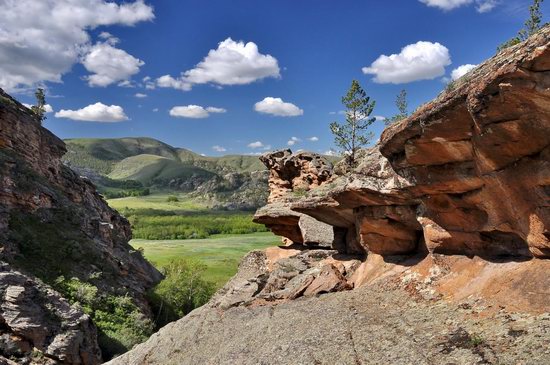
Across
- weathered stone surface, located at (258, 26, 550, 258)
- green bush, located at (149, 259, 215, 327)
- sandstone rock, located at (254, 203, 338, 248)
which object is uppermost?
weathered stone surface, located at (258, 26, 550, 258)

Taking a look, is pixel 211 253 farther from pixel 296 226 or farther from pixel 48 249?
pixel 296 226

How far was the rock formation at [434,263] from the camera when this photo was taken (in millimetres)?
15242

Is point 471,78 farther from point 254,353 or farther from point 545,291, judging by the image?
point 254,353

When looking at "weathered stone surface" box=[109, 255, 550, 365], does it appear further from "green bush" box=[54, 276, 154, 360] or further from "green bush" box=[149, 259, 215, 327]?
"green bush" box=[149, 259, 215, 327]

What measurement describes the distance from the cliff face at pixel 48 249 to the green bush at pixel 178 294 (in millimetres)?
3725

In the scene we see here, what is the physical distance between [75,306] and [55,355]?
30.5 ft

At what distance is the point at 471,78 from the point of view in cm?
1698

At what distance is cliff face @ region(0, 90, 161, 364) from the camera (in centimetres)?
5106

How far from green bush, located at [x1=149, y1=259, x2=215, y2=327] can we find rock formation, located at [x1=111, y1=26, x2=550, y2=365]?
5642cm

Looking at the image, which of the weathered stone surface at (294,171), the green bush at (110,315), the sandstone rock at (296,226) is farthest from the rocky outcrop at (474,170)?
the green bush at (110,315)

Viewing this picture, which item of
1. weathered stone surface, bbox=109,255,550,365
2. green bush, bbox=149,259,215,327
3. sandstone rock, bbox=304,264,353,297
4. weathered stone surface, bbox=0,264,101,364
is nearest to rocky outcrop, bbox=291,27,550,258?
weathered stone surface, bbox=109,255,550,365

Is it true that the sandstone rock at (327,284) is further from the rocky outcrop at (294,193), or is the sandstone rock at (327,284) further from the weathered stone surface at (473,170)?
the rocky outcrop at (294,193)

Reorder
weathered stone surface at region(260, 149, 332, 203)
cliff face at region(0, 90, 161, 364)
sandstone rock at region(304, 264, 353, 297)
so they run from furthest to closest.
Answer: cliff face at region(0, 90, 161, 364) < weathered stone surface at region(260, 149, 332, 203) < sandstone rock at region(304, 264, 353, 297)

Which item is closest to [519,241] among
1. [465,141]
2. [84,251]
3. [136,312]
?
[465,141]
